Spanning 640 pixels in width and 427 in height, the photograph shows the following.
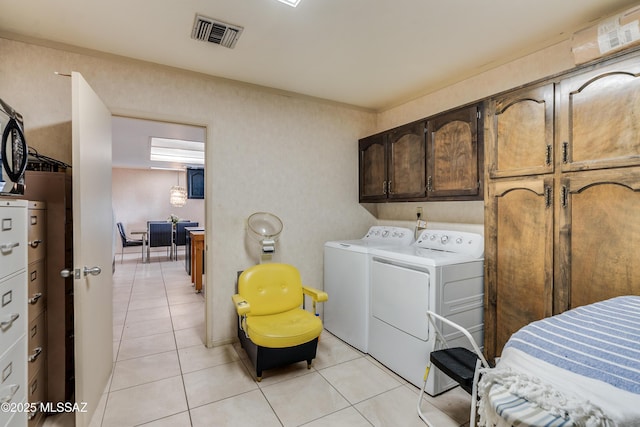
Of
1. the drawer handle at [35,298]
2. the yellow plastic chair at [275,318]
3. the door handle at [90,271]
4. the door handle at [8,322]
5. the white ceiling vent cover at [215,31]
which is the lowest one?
the yellow plastic chair at [275,318]

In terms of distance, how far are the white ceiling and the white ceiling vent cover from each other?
0.13ft

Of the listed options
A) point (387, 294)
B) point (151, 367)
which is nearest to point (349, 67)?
point (387, 294)

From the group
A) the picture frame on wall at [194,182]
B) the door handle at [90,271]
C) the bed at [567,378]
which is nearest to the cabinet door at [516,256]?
the bed at [567,378]

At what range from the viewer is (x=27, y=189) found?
1799 mm

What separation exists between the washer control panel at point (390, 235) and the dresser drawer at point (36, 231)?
8.88 ft

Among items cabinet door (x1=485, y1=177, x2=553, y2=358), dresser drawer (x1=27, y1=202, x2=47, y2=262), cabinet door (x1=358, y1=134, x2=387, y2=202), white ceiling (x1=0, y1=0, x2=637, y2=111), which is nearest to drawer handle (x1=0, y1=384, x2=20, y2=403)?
dresser drawer (x1=27, y1=202, x2=47, y2=262)

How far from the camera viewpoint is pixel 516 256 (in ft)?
6.47

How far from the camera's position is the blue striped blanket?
2.40ft

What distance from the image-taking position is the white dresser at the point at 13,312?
3.64ft

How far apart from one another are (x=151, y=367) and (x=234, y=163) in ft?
6.08

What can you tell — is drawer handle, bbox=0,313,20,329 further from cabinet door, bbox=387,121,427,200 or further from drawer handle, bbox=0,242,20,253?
cabinet door, bbox=387,121,427,200

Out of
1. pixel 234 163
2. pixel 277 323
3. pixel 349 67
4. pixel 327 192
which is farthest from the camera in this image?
pixel 327 192

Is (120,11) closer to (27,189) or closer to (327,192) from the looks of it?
(27,189)

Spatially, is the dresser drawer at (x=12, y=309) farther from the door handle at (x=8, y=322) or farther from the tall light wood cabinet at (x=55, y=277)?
the tall light wood cabinet at (x=55, y=277)
